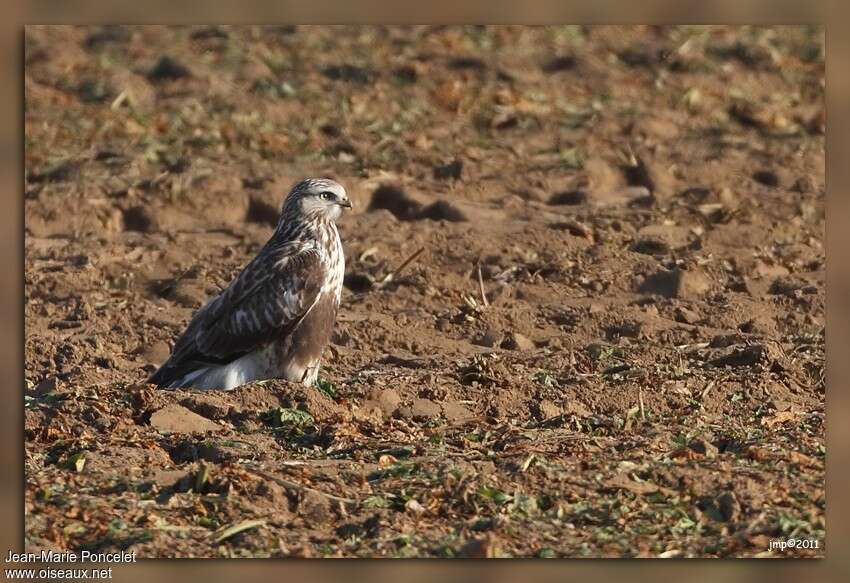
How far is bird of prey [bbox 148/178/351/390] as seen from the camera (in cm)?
954

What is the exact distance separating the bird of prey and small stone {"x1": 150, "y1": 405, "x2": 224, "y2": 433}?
0.92 meters

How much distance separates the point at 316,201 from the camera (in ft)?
32.9

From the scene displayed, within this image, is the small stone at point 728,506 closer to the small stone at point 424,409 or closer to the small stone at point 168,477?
the small stone at point 424,409

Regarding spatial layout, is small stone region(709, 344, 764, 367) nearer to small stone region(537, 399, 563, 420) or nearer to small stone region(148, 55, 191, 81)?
small stone region(537, 399, 563, 420)

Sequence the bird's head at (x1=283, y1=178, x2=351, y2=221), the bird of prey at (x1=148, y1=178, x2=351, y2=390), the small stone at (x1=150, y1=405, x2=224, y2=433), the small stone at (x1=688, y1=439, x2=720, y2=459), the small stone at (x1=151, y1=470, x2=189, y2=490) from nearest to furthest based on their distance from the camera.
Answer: the small stone at (x1=151, y1=470, x2=189, y2=490), the small stone at (x1=688, y1=439, x2=720, y2=459), the small stone at (x1=150, y1=405, x2=224, y2=433), the bird of prey at (x1=148, y1=178, x2=351, y2=390), the bird's head at (x1=283, y1=178, x2=351, y2=221)

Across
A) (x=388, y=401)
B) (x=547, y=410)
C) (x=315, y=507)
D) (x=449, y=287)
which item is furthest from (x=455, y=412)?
(x=449, y=287)

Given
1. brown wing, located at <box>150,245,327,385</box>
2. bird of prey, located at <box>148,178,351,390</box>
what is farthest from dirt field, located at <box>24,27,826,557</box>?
brown wing, located at <box>150,245,327,385</box>

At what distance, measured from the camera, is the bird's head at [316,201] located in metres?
10.0

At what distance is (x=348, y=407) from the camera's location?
8.80 metres

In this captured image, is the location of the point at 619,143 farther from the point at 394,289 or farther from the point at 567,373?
the point at 567,373

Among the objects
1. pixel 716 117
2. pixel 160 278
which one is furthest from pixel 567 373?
pixel 716 117

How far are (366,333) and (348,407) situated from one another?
1679 mm

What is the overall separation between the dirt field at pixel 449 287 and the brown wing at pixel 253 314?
48 centimetres

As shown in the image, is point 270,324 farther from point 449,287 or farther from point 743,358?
point 743,358
